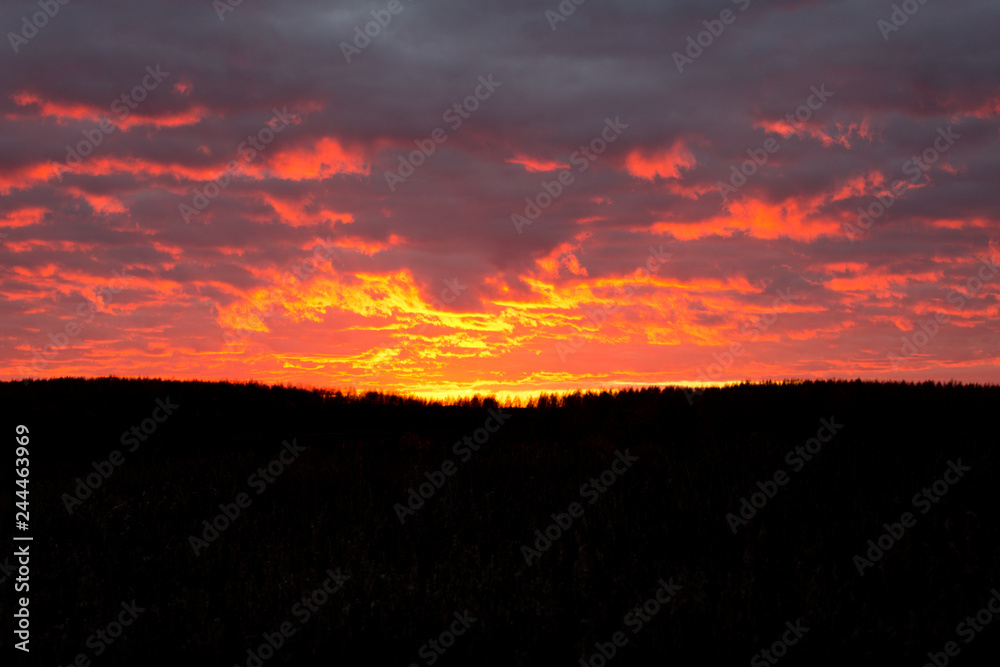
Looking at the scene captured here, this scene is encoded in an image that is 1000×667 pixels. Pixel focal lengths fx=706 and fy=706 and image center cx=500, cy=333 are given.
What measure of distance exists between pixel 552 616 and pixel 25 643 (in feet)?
11.7

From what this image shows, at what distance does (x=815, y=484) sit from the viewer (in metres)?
7.98

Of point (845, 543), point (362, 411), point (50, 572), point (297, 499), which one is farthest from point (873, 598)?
point (362, 411)

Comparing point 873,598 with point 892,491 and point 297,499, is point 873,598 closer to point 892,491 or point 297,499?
point 892,491

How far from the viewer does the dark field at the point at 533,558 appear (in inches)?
181

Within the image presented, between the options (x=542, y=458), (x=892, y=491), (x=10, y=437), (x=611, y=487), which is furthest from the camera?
(x=10, y=437)

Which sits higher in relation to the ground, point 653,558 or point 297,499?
point 297,499

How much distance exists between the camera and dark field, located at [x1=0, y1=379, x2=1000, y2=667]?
4.59 m

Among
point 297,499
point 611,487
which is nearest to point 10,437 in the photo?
point 297,499

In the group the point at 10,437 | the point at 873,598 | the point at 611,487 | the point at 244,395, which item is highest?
the point at 244,395

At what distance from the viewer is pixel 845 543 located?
6.36 metres

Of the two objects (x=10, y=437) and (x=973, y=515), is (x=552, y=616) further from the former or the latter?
(x=10, y=437)

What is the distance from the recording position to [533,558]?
19.9 ft

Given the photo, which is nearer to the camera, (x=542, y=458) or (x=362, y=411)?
(x=542, y=458)

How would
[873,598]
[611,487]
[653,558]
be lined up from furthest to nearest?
1. [611,487]
2. [653,558]
3. [873,598]
